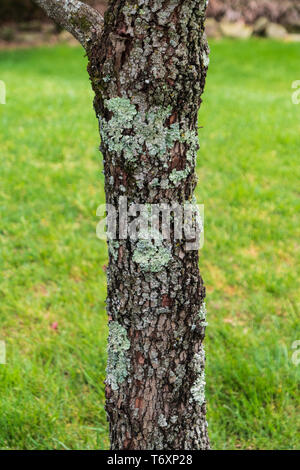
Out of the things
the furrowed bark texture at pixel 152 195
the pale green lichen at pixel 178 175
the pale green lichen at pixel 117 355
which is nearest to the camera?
the furrowed bark texture at pixel 152 195

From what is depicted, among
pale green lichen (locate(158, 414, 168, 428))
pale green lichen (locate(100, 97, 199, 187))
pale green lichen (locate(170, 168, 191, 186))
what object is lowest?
pale green lichen (locate(158, 414, 168, 428))

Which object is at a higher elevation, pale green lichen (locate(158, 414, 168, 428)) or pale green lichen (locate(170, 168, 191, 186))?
pale green lichen (locate(170, 168, 191, 186))

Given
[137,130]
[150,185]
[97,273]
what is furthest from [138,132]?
[97,273]

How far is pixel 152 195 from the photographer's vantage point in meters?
1.50

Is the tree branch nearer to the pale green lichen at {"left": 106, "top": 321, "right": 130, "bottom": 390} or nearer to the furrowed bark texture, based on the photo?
the furrowed bark texture

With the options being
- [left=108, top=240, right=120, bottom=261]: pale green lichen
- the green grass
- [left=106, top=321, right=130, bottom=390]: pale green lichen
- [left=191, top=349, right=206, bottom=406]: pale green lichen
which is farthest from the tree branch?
the green grass

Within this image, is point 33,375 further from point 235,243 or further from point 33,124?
point 33,124

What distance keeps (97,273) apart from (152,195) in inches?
83.3

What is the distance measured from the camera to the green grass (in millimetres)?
2428

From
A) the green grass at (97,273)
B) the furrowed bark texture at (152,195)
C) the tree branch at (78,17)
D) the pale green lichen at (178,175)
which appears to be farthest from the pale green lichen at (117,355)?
the tree branch at (78,17)

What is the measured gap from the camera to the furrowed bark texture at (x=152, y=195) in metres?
1.36

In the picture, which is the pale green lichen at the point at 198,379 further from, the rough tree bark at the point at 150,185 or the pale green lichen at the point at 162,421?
the pale green lichen at the point at 162,421

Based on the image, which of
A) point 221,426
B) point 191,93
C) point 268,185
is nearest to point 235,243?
point 268,185

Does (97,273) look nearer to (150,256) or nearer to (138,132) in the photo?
(150,256)
